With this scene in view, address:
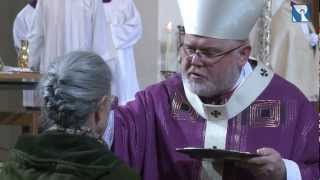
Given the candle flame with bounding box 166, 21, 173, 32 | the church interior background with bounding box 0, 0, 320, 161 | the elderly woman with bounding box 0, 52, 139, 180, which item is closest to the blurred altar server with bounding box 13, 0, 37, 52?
the church interior background with bounding box 0, 0, 320, 161

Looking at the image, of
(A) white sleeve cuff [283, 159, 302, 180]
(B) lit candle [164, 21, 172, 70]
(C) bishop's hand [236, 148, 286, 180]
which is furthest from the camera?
(B) lit candle [164, 21, 172, 70]

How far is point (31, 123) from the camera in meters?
4.07

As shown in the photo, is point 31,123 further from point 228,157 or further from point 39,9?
point 228,157

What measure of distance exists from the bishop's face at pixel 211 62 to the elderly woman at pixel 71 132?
1.74 feet

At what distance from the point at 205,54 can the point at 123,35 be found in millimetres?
2382

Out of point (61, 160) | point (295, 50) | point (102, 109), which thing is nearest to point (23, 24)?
point (295, 50)

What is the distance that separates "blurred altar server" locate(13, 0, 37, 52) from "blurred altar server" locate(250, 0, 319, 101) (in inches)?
68.2

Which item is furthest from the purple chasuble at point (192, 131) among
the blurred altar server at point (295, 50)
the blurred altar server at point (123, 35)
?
the blurred altar server at point (123, 35)

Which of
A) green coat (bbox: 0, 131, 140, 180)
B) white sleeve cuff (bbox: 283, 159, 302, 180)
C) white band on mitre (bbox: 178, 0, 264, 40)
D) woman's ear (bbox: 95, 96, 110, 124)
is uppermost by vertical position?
white band on mitre (bbox: 178, 0, 264, 40)

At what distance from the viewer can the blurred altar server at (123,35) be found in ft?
15.4

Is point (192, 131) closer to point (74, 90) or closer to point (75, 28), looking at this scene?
point (74, 90)

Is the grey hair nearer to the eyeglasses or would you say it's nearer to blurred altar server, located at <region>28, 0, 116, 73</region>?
the eyeglasses

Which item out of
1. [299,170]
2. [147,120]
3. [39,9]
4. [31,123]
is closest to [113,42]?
[39,9]

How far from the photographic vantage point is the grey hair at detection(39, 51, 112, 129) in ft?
6.07
